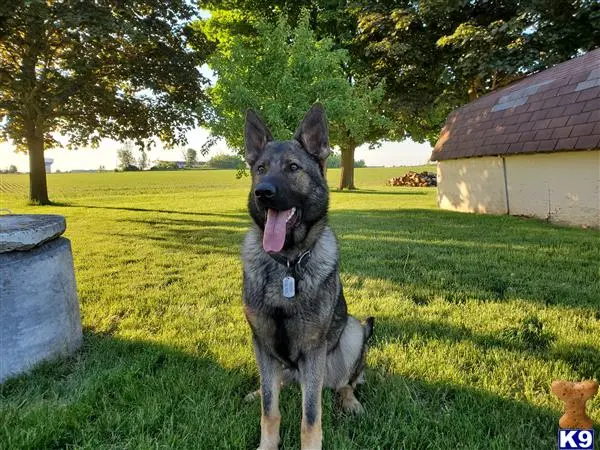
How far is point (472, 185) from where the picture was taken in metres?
14.8

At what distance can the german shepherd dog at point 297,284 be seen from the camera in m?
2.41

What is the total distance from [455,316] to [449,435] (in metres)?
2.04

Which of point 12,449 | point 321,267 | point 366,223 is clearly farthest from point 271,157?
point 366,223

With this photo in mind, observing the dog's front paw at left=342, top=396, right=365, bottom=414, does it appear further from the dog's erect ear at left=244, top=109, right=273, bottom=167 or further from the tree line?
the tree line

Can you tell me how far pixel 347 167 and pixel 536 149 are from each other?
1687 centimetres

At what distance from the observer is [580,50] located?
15.8m

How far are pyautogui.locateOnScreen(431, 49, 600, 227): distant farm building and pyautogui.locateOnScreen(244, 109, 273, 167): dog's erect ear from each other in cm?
1015

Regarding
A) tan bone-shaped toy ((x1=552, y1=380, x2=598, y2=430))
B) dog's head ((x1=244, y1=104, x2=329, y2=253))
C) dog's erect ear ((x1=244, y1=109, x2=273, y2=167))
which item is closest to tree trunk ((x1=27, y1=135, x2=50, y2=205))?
dog's erect ear ((x1=244, y1=109, x2=273, y2=167))

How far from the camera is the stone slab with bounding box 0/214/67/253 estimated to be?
3041 millimetres

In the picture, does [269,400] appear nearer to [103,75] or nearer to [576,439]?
[576,439]

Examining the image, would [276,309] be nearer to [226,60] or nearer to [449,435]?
[449,435]

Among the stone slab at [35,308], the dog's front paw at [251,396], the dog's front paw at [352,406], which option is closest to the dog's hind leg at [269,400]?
the dog's front paw at [251,396]

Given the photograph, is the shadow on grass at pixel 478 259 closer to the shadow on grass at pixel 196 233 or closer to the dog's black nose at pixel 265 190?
the shadow on grass at pixel 196 233

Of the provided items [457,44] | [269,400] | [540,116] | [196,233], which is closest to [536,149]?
[540,116]
